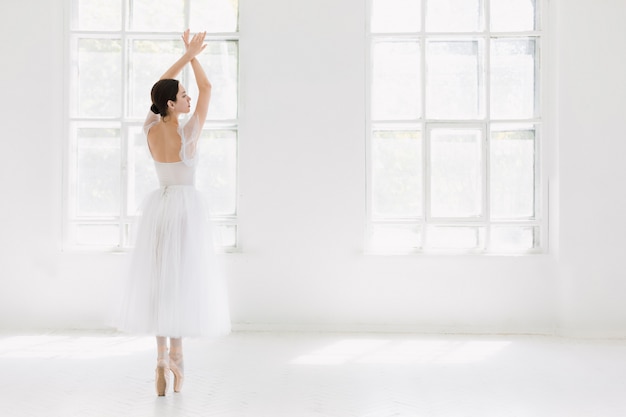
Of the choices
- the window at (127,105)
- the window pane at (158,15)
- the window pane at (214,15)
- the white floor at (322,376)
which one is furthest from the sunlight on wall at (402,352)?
the window pane at (158,15)

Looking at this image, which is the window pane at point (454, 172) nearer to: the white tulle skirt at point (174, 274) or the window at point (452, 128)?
the window at point (452, 128)

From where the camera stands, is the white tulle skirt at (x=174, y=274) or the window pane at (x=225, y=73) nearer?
the white tulle skirt at (x=174, y=274)

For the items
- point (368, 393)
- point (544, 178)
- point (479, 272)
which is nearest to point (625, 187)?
point (544, 178)

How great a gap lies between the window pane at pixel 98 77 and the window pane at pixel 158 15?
0.25m

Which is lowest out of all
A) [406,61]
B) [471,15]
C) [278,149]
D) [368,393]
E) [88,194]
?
[368,393]

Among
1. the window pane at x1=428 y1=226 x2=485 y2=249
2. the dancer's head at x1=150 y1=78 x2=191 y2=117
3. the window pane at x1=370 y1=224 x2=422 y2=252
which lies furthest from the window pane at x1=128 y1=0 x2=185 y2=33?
the window pane at x1=428 y1=226 x2=485 y2=249

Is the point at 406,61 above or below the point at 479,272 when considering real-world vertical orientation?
above

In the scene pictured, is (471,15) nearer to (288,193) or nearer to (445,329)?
(288,193)

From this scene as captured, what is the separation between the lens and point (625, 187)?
221 inches

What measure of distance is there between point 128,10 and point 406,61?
2.31m

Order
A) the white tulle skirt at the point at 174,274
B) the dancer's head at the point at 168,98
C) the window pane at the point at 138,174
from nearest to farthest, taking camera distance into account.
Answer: the white tulle skirt at the point at 174,274, the dancer's head at the point at 168,98, the window pane at the point at 138,174

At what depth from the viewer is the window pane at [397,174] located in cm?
588

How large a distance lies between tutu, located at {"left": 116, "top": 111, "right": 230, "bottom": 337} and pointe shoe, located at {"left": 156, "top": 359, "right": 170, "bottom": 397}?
17 centimetres

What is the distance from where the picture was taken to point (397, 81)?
5895 millimetres
